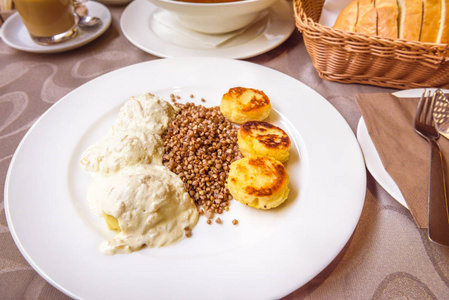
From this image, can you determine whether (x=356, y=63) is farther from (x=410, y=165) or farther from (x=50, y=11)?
(x=50, y=11)

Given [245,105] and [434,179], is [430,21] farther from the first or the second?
[245,105]

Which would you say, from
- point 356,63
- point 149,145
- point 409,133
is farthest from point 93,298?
point 356,63

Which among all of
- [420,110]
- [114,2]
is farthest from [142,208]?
[114,2]

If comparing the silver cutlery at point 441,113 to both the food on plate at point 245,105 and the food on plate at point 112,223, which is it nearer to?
the food on plate at point 245,105

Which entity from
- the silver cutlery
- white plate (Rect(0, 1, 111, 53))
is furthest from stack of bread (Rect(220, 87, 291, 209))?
white plate (Rect(0, 1, 111, 53))

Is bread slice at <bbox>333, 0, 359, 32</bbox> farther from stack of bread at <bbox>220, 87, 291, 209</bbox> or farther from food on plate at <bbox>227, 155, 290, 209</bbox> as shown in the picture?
food on plate at <bbox>227, 155, 290, 209</bbox>
